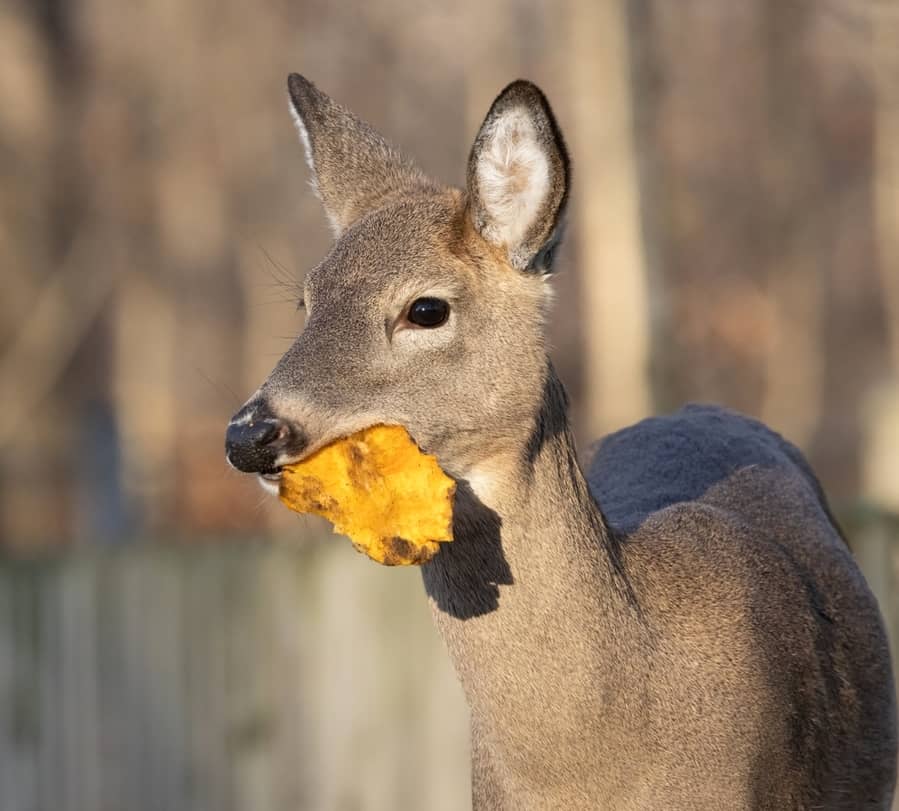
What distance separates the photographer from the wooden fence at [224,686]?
33.9 ft

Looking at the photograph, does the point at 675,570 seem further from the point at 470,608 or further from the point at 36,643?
the point at 36,643

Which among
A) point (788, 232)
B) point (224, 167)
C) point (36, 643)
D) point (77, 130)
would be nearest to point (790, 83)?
point (788, 232)

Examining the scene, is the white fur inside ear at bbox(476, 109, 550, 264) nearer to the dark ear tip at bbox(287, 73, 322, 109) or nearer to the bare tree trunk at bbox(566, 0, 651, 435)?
the dark ear tip at bbox(287, 73, 322, 109)

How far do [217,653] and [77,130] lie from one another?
771 inches

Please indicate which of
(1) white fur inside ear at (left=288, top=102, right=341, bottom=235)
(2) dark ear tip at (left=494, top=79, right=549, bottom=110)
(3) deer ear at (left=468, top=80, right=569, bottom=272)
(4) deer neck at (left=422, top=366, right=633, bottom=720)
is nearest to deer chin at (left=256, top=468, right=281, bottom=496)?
(4) deer neck at (left=422, top=366, right=633, bottom=720)

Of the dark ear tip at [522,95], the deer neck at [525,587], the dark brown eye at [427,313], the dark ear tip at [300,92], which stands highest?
the dark ear tip at [300,92]

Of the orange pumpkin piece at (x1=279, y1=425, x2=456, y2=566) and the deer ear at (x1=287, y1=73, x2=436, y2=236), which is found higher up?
the deer ear at (x1=287, y1=73, x2=436, y2=236)

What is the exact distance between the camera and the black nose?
14.3ft

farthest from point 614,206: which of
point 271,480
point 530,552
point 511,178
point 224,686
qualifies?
point 271,480

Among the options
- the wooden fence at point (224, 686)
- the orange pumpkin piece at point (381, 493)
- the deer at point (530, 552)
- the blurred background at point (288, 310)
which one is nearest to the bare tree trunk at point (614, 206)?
the blurred background at point (288, 310)

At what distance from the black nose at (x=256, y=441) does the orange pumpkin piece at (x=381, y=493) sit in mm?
84

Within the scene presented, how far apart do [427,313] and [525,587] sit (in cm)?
75

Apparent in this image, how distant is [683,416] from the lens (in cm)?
635

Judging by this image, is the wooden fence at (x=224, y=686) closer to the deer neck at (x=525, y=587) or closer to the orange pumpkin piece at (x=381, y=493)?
the deer neck at (x=525, y=587)
